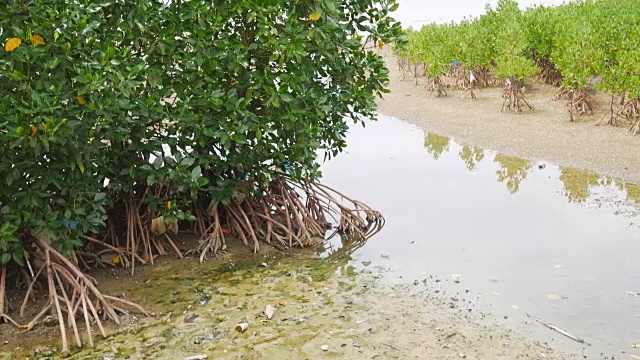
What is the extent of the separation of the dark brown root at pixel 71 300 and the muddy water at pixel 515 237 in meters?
2.11

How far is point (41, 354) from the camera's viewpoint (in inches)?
174

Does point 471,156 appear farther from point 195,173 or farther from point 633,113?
point 195,173

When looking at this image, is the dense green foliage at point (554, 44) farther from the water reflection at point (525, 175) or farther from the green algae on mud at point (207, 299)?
the green algae on mud at point (207, 299)

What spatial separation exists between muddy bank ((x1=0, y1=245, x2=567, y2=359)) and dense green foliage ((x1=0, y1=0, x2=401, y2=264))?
65cm

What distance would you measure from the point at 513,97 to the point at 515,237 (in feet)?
21.8

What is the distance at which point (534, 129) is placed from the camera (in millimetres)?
10977

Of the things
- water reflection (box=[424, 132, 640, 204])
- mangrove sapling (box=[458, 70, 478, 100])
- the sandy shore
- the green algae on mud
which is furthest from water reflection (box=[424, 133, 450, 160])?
the green algae on mud

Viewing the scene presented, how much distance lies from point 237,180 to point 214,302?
1383 millimetres

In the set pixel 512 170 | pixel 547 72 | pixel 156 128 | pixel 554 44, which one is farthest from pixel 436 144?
pixel 156 128

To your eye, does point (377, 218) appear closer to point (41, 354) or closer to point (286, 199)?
point (286, 199)

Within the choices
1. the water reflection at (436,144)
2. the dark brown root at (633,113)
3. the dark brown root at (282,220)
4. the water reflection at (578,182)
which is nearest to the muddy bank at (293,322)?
the dark brown root at (282,220)

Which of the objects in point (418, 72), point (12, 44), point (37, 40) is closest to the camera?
point (12, 44)

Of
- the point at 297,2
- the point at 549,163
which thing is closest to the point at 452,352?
the point at 297,2

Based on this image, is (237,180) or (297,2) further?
(237,180)
